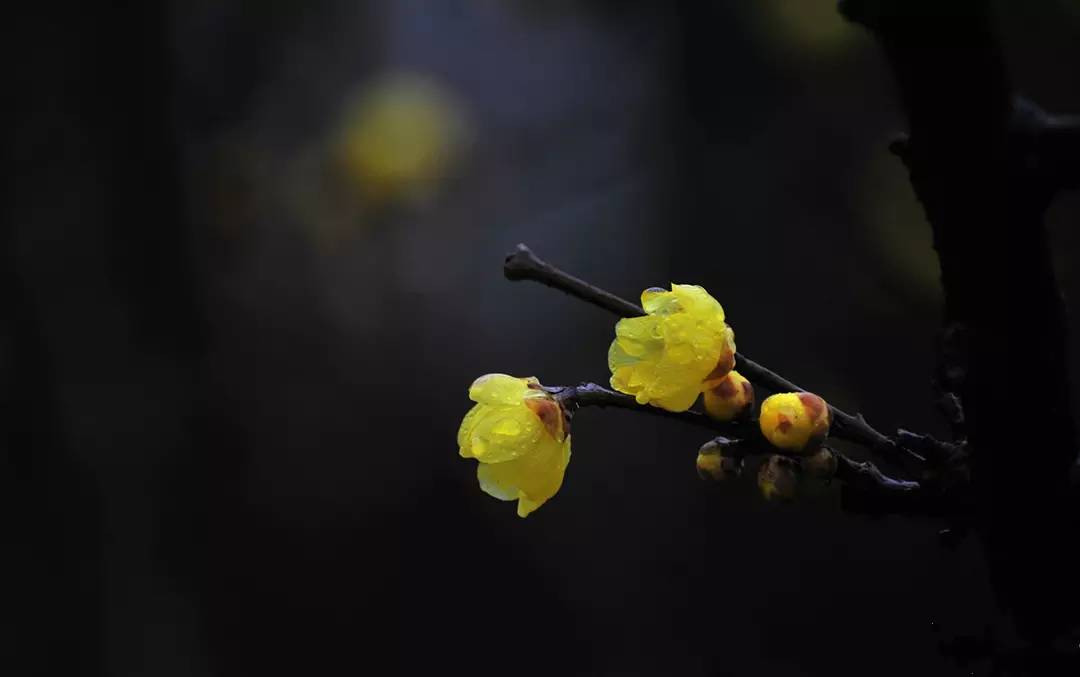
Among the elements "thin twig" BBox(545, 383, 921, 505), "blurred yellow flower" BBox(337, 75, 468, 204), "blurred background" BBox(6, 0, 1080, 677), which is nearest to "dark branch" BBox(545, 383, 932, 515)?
"thin twig" BBox(545, 383, 921, 505)

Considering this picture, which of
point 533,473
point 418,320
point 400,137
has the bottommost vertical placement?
point 418,320

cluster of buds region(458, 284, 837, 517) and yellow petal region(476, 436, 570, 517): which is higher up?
cluster of buds region(458, 284, 837, 517)

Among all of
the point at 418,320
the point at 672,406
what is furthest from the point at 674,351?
the point at 418,320

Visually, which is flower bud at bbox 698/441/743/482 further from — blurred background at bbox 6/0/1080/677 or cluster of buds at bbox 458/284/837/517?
blurred background at bbox 6/0/1080/677

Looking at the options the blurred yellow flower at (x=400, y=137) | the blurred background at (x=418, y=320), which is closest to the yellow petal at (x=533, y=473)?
the blurred background at (x=418, y=320)

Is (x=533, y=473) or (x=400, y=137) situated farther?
(x=400, y=137)

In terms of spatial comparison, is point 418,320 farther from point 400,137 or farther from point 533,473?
point 533,473

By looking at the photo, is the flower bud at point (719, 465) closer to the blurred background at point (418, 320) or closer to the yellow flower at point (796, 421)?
the yellow flower at point (796, 421)
